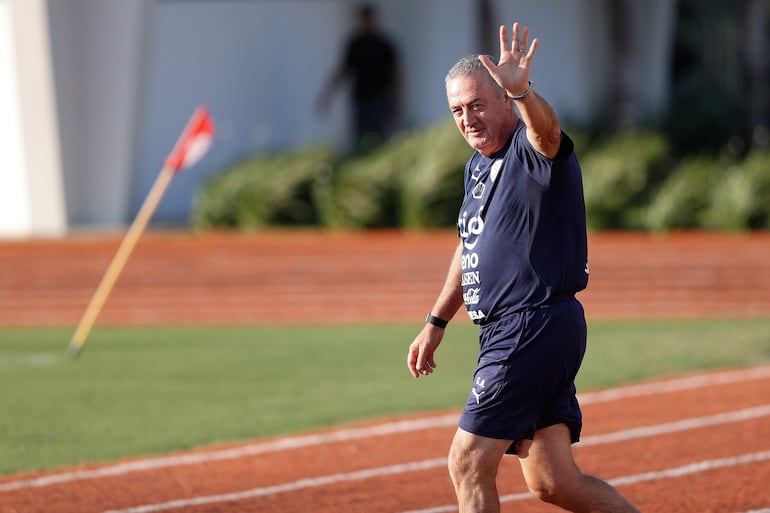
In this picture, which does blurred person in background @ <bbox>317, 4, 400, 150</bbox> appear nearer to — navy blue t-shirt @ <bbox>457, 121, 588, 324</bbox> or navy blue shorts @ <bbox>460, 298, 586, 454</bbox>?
navy blue t-shirt @ <bbox>457, 121, 588, 324</bbox>

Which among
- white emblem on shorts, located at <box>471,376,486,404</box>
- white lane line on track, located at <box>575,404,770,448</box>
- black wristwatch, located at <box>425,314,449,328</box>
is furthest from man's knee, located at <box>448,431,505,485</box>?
white lane line on track, located at <box>575,404,770,448</box>

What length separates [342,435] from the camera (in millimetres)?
8789

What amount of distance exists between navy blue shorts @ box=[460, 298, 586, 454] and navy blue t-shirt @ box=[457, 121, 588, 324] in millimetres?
70

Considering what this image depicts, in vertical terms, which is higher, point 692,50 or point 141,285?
point 692,50

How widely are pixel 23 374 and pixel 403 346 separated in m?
3.72

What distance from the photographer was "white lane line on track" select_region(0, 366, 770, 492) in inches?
298

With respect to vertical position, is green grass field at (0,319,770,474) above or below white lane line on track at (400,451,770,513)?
below

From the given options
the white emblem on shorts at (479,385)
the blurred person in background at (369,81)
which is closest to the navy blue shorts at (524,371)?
the white emblem on shorts at (479,385)

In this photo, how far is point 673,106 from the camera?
23.6 metres

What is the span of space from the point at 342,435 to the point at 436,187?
9.40m

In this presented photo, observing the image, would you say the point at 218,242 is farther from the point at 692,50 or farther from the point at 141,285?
the point at 692,50

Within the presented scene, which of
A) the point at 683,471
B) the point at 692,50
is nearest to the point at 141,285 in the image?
the point at 683,471

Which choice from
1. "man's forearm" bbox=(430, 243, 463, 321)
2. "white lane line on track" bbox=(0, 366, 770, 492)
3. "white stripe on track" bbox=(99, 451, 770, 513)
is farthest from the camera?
"white lane line on track" bbox=(0, 366, 770, 492)

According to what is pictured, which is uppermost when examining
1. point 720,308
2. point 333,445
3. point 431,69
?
point 431,69
